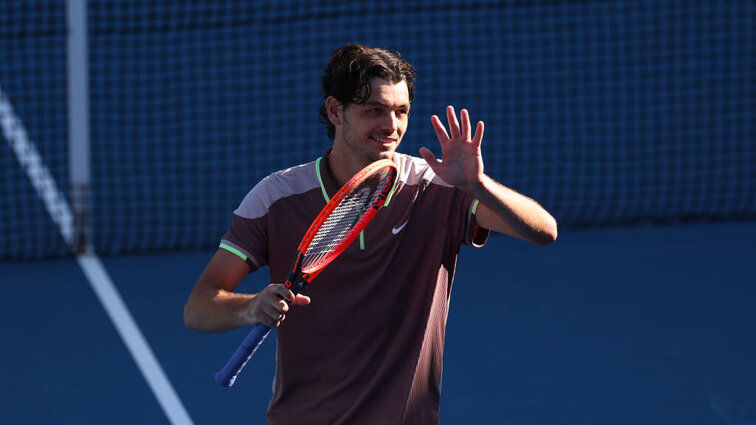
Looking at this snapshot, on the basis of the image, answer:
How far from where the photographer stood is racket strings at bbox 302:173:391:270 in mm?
3566

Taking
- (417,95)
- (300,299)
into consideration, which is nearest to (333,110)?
(300,299)

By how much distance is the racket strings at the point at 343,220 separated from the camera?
357 cm

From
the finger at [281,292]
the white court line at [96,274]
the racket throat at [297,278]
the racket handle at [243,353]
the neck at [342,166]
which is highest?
the neck at [342,166]

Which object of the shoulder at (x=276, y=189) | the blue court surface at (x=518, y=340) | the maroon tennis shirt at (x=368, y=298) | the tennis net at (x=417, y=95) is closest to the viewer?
the maroon tennis shirt at (x=368, y=298)

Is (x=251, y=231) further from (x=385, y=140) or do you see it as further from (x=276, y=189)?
(x=385, y=140)

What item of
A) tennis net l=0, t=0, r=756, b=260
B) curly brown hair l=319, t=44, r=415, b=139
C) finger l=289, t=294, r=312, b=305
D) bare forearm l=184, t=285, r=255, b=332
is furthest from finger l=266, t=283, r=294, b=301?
tennis net l=0, t=0, r=756, b=260

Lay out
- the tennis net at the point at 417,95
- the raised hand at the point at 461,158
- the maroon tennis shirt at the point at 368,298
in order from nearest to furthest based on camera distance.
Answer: the raised hand at the point at 461,158, the maroon tennis shirt at the point at 368,298, the tennis net at the point at 417,95

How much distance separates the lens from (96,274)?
8914 millimetres

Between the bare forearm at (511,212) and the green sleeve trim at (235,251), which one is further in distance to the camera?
the green sleeve trim at (235,251)

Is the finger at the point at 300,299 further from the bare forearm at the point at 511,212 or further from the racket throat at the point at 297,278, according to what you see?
the bare forearm at the point at 511,212

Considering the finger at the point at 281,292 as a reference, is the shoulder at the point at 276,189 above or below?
above

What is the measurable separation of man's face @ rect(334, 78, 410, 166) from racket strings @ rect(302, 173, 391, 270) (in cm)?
12

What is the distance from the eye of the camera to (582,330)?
7316 millimetres

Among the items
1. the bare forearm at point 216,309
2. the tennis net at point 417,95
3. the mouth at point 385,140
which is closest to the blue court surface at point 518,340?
the tennis net at point 417,95
